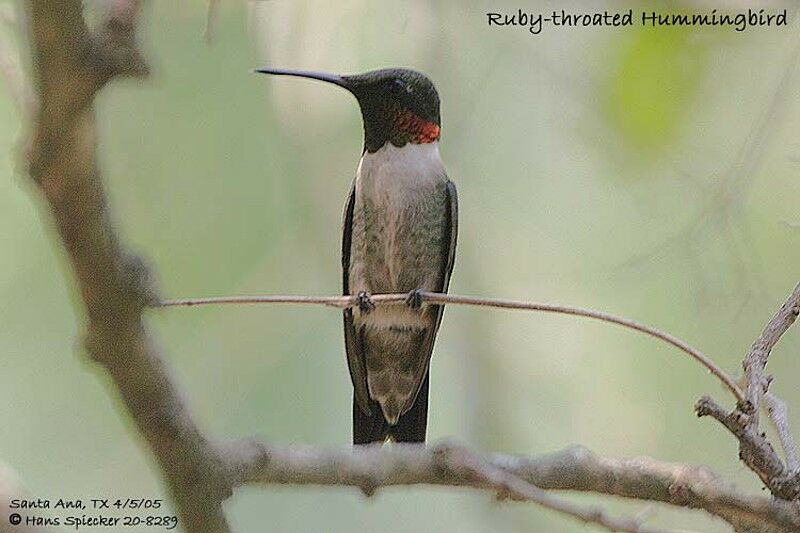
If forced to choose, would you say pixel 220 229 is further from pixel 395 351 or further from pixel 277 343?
pixel 395 351

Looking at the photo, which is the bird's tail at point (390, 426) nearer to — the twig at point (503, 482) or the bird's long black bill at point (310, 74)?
the twig at point (503, 482)

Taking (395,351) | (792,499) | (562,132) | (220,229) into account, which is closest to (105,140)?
(220,229)

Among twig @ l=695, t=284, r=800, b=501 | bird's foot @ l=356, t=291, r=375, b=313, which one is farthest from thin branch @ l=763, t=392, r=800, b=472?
bird's foot @ l=356, t=291, r=375, b=313

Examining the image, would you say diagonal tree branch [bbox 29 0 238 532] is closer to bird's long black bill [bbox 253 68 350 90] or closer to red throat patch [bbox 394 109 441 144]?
bird's long black bill [bbox 253 68 350 90]

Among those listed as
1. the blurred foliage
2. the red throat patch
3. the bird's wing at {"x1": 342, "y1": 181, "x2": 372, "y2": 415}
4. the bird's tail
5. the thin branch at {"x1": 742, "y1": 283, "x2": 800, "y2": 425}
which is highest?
the blurred foliage

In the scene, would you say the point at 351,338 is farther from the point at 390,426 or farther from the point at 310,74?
the point at 310,74

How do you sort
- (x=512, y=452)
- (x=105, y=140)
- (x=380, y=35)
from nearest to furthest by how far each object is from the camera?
(x=105, y=140)
(x=512, y=452)
(x=380, y=35)

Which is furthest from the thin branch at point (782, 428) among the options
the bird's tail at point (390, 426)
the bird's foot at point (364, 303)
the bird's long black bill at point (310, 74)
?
the bird's long black bill at point (310, 74)
